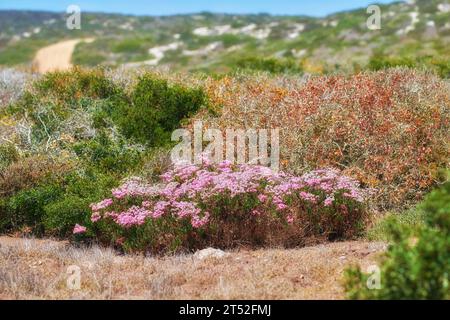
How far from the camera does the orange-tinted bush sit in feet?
31.9

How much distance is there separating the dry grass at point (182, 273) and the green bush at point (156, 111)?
154 inches

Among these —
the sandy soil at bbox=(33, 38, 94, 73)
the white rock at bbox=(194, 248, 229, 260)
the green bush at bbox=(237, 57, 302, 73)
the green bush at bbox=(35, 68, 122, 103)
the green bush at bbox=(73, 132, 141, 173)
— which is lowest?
the sandy soil at bbox=(33, 38, 94, 73)

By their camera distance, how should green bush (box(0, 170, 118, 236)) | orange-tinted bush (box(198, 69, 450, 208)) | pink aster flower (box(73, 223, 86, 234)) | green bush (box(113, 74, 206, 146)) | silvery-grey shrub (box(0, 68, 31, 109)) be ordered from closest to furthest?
pink aster flower (box(73, 223, 86, 234)) < green bush (box(0, 170, 118, 236)) < orange-tinted bush (box(198, 69, 450, 208)) < green bush (box(113, 74, 206, 146)) < silvery-grey shrub (box(0, 68, 31, 109))

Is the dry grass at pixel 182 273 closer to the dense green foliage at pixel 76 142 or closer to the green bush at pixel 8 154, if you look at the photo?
the dense green foliage at pixel 76 142

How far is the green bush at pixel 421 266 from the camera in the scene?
4.67m

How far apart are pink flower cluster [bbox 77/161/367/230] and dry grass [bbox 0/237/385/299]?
550mm

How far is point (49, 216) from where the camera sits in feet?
29.9

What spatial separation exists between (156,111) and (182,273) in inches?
225

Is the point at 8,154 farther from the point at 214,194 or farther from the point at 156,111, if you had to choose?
the point at 214,194

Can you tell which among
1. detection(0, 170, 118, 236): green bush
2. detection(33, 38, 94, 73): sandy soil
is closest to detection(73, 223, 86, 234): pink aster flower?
detection(0, 170, 118, 236): green bush

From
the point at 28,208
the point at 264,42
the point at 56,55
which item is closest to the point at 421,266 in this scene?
the point at 28,208

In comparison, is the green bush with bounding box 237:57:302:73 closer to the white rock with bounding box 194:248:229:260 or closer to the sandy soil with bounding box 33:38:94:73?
the white rock with bounding box 194:248:229:260

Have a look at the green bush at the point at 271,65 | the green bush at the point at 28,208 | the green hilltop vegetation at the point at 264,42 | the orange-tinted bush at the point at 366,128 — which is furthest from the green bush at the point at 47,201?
the green hilltop vegetation at the point at 264,42

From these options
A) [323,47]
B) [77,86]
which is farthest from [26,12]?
[77,86]
